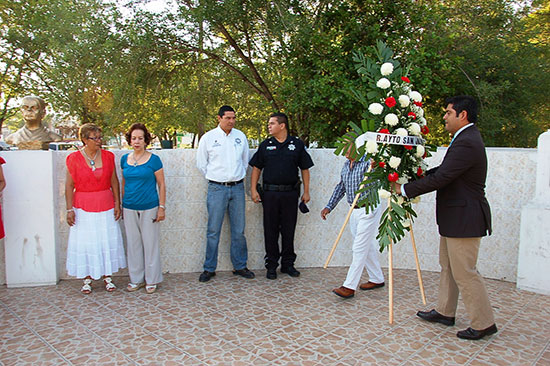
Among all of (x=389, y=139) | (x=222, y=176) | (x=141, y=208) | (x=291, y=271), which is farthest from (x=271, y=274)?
(x=389, y=139)

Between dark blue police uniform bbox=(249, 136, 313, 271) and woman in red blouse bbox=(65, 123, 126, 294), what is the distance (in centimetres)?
171

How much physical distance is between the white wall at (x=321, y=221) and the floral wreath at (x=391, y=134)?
1793mm

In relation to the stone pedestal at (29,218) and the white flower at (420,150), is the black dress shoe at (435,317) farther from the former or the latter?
the stone pedestal at (29,218)

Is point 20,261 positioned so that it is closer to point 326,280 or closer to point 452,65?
point 326,280

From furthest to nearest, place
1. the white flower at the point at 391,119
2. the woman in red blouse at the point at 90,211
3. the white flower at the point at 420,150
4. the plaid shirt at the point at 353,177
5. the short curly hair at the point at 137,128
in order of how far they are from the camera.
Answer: the short curly hair at the point at 137,128
the woman in red blouse at the point at 90,211
the plaid shirt at the point at 353,177
the white flower at the point at 420,150
the white flower at the point at 391,119

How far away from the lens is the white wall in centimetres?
517

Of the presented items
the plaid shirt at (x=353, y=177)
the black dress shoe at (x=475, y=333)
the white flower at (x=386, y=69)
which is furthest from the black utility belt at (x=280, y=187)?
the black dress shoe at (x=475, y=333)

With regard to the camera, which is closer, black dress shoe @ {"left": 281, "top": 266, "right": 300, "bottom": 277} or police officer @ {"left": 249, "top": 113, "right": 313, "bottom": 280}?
police officer @ {"left": 249, "top": 113, "right": 313, "bottom": 280}

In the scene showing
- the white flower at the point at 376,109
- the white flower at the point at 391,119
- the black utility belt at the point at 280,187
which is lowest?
the black utility belt at the point at 280,187

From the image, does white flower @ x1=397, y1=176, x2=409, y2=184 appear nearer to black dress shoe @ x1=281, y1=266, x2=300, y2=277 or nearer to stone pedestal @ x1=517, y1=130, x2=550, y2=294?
stone pedestal @ x1=517, y1=130, x2=550, y2=294

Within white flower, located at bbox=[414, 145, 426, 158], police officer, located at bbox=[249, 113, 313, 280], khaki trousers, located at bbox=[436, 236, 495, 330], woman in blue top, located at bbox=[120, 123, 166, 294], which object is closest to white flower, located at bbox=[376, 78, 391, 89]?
white flower, located at bbox=[414, 145, 426, 158]

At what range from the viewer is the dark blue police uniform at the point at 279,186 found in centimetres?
517

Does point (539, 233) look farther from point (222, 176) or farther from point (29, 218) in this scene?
point (29, 218)

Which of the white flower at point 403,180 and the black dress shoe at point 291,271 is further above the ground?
the white flower at point 403,180
